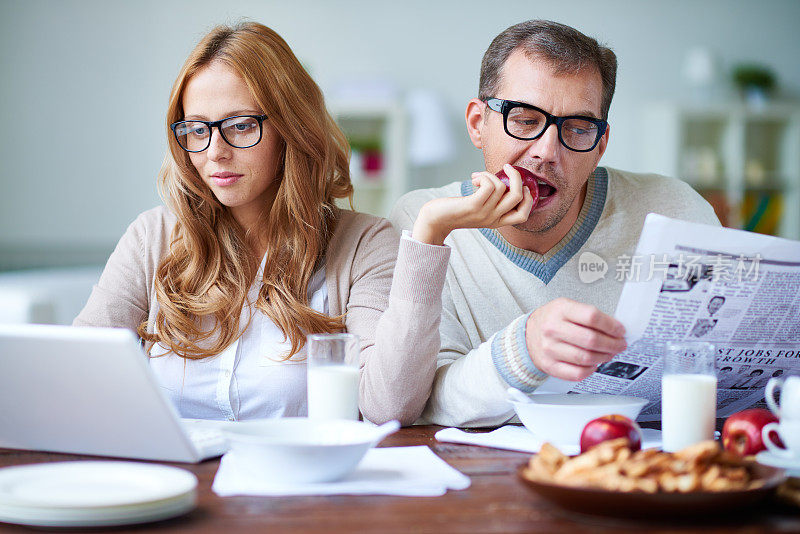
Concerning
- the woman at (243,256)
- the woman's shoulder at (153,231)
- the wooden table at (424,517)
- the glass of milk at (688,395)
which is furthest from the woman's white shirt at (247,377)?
the glass of milk at (688,395)

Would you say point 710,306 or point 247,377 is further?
point 247,377

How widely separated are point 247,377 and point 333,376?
1.62 ft

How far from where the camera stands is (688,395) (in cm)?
109

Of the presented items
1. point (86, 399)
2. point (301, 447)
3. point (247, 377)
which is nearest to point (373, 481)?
point (301, 447)

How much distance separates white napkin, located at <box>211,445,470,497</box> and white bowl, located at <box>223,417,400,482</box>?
2cm

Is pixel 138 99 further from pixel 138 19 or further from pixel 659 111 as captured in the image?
pixel 659 111

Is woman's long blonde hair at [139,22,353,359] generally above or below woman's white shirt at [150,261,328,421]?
above

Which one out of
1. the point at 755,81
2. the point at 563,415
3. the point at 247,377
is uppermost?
the point at 755,81

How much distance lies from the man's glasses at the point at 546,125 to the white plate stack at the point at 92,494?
3.16 feet

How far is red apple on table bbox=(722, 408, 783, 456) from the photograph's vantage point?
1.04 metres

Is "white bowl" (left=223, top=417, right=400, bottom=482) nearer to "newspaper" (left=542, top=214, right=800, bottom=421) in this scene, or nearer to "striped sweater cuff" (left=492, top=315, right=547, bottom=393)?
"striped sweater cuff" (left=492, top=315, right=547, bottom=393)

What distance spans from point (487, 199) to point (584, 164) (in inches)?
15.0

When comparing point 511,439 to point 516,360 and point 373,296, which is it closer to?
point 516,360

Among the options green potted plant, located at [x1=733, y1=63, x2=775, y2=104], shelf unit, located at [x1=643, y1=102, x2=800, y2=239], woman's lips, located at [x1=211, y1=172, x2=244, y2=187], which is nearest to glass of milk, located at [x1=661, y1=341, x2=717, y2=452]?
woman's lips, located at [x1=211, y1=172, x2=244, y2=187]
